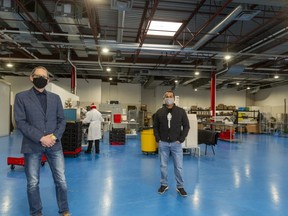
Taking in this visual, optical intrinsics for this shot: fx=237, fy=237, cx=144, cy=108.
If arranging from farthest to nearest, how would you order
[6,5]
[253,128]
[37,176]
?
1. [253,128]
2. [6,5]
3. [37,176]

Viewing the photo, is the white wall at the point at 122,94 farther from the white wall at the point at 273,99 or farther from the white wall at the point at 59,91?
the white wall at the point at 273,99

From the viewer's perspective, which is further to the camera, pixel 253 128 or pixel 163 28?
pixel 253 128

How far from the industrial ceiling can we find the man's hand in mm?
3319

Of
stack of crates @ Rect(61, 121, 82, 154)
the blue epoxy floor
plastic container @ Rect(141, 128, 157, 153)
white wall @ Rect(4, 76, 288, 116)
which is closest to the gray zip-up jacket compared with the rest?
the blue epoxy floor

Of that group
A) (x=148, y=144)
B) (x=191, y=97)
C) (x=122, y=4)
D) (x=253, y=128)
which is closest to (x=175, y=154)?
(x=122, y=4)

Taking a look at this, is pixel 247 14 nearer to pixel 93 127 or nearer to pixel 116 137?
pixel 93 127

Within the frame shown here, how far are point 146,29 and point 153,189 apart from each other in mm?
4247

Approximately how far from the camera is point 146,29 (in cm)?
631

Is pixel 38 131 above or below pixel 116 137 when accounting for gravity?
above

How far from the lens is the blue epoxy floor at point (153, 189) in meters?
2.95

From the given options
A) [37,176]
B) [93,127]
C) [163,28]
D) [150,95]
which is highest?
[163,28]

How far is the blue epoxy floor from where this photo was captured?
295 cm

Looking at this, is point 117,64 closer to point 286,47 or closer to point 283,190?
point 286,47

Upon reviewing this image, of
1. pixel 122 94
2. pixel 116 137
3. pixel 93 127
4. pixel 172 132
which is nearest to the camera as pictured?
pixel 172 132
